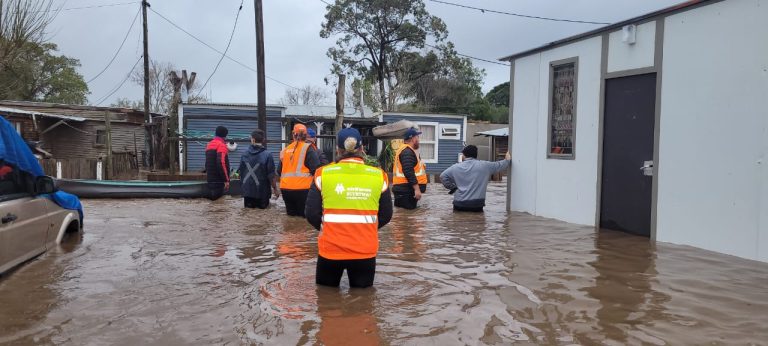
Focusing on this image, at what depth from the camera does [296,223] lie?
9219 mm

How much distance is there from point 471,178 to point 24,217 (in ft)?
23.3

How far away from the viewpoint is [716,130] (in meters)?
6.78

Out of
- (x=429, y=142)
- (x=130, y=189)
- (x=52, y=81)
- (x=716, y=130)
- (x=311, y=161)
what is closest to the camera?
(x=716, y=130)

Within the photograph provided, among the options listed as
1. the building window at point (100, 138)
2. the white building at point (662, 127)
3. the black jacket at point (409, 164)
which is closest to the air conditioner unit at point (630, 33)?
the white building at point (662, 127)

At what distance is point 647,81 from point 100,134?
2436cm

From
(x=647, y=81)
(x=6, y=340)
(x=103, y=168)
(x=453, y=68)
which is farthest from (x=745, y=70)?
(x=453, y=68)

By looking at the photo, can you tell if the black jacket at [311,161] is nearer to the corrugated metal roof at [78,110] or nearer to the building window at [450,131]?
the building window at [450,131]

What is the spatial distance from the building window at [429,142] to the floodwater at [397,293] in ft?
57.7

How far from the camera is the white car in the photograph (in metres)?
5.06

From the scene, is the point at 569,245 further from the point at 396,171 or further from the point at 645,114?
the point at 396,171

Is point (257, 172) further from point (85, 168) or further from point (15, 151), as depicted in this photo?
point (85, 168)

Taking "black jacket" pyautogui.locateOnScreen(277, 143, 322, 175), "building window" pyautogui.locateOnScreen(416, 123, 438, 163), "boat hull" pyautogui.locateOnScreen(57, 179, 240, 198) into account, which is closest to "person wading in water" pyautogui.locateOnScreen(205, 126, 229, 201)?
"boat hull" pyautogui.locateOnScreen(57, 179, 240, 198)

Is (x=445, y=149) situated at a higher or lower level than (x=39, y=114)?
lower

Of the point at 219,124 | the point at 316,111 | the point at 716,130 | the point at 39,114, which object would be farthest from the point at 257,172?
the point at 316,111
